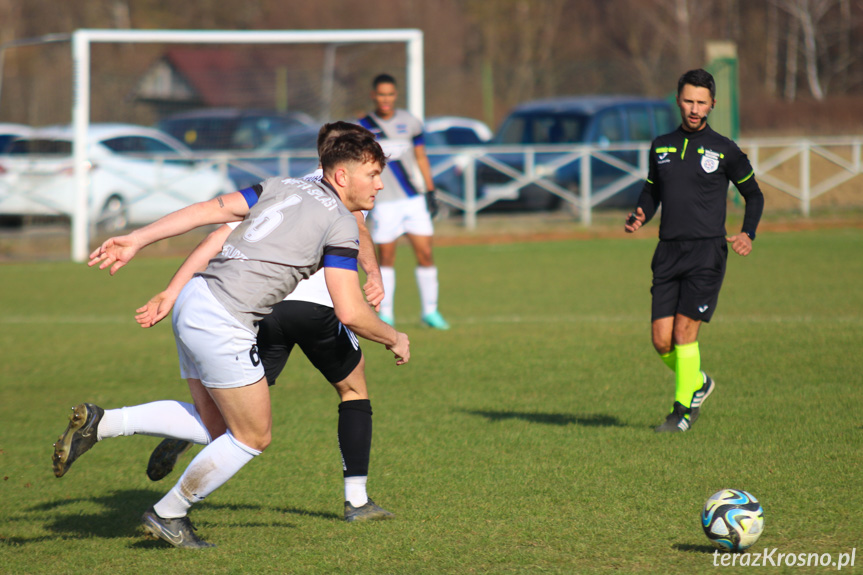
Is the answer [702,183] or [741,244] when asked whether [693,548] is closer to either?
[741,244]

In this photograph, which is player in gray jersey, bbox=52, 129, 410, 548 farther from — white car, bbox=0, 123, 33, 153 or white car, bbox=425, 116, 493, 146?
white car, bbox=425, 116, 493, 146

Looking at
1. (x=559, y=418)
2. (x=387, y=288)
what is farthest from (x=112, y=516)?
(x=387, y=288)

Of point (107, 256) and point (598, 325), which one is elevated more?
point (107, 256)

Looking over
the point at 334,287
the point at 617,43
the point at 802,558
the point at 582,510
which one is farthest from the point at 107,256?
the point at 617,43

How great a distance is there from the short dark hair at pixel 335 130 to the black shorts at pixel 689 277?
222 cm

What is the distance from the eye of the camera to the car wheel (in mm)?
17688

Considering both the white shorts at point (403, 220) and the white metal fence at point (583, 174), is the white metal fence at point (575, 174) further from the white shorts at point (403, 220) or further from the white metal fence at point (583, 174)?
the white shorts at point (403, 220)

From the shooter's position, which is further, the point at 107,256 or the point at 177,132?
the point at 177,132

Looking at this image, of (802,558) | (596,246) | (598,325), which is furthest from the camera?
(596,246)

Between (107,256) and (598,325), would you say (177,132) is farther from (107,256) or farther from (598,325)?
(107,256)

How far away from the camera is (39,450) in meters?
5.85

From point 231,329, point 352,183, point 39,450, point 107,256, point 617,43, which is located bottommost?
point 39,450

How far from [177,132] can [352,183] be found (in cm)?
1464

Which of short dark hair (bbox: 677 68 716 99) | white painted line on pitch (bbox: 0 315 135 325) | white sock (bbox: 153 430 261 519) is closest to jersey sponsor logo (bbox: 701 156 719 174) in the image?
short dark hair (bbox: 677 68 716 99)
